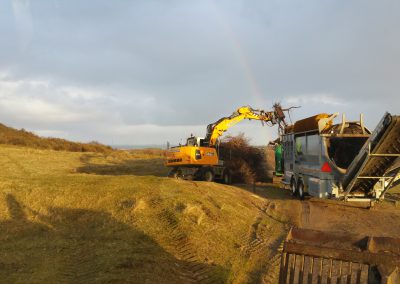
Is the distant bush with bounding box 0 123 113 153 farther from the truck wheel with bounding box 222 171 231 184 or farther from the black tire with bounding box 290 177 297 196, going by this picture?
the black tire with bounding box 290 177 297 196

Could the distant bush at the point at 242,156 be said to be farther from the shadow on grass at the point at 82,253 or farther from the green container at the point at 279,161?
the shadow on grass at the point at 82,253

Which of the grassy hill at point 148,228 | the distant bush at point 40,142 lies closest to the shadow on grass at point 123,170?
the grassy hill at point 148,228

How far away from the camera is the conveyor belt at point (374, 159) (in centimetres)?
1167

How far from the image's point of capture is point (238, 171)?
25.9 metres

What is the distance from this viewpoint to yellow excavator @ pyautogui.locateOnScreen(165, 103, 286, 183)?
22203 mm

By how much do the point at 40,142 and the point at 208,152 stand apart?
29.2 m

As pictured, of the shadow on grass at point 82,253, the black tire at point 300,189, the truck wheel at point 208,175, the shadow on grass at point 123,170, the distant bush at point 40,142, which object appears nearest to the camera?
the shadow on grass at point 82,253

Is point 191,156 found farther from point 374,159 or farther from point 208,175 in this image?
point 374,159

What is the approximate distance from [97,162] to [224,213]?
22741 mm

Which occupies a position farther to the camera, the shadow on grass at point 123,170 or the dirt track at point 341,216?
the shadow on grass at point 123,170

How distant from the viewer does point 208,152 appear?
22859mm

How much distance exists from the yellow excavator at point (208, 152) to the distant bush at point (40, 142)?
80.8ft

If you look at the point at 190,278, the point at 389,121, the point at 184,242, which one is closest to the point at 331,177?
the point at 389,121

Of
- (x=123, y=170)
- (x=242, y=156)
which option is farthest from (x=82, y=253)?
(x=123, y=170)
